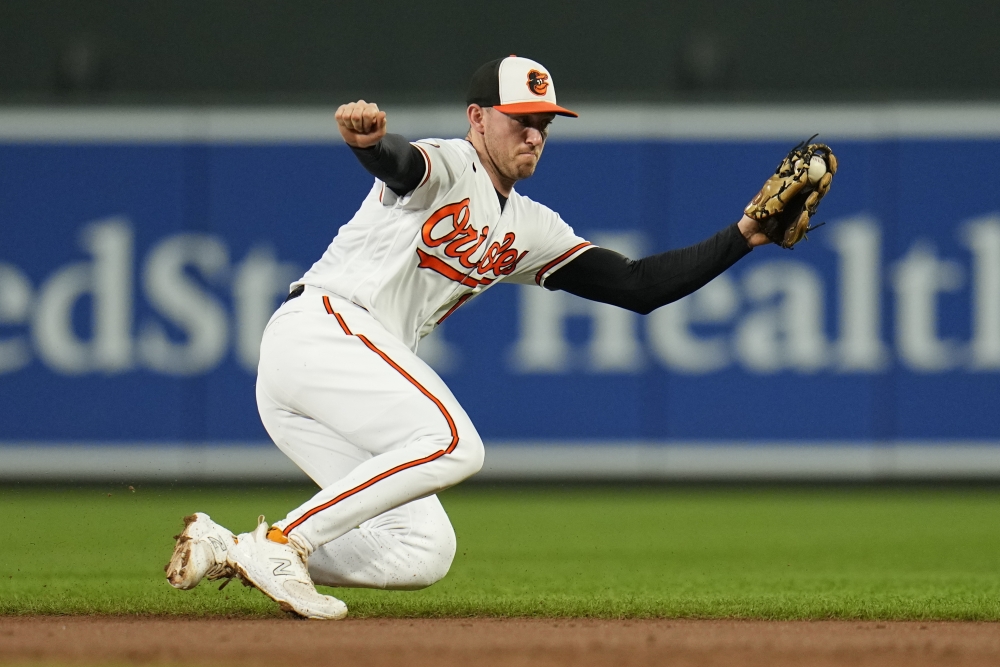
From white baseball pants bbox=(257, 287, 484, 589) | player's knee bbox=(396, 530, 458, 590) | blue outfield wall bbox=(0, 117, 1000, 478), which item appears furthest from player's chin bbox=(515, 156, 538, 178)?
blue outfield wall bbox=(0, 117, 1000, 478)

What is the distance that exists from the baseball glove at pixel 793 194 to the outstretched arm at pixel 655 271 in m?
0.05

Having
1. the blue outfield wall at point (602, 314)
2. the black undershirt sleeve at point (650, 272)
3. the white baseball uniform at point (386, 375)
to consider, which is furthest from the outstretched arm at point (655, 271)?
the blue outfield wall at point (602, 314)

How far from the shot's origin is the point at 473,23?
309 inches

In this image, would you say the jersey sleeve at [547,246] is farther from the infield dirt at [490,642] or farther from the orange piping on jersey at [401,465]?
the infield dirt at [490,642]

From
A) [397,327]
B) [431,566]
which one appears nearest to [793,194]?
[397,327]

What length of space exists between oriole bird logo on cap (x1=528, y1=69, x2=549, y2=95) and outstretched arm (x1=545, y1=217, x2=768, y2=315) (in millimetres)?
526

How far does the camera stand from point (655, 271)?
3.95 metres

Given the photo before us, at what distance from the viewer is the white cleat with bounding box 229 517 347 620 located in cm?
329

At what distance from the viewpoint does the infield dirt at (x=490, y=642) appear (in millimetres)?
3064

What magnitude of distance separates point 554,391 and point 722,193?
140cm

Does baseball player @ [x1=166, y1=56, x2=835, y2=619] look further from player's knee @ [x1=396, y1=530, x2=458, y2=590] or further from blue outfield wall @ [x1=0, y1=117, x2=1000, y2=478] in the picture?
blue outfield wall @ [x1=0, y1=117, x2=1000, y2=478]

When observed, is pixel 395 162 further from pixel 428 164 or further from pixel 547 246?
pixel 547 246

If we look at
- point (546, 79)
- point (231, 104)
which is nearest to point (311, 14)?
point (231, 104)

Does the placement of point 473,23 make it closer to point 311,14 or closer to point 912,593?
point 311,14
